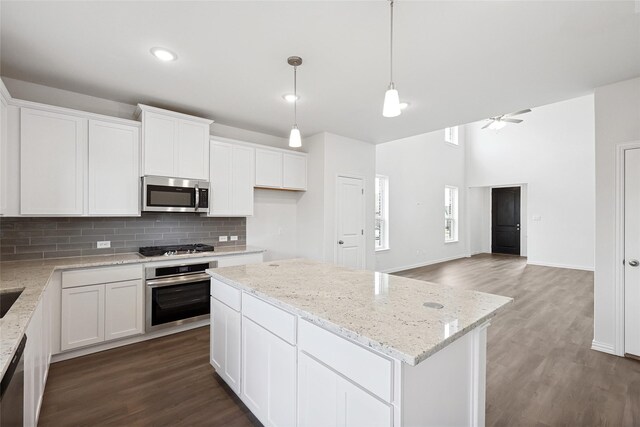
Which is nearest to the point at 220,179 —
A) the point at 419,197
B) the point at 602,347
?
the point at 602,347

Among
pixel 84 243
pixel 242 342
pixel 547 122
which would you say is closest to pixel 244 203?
pixel 84 243

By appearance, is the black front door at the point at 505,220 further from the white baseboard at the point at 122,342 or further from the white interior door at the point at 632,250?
the white baseboard at the point at 122,342

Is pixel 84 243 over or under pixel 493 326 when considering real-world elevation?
over

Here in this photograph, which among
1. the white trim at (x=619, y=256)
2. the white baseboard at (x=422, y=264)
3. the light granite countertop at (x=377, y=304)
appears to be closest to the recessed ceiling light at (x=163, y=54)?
the light granite countertop at (x=377, y=304)

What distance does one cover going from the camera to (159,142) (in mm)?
3295

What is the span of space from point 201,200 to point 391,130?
9.62ft

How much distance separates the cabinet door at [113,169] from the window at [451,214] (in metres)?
7.79

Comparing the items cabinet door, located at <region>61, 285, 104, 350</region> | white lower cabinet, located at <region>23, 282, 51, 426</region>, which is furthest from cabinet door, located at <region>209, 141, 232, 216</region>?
white lower cabinet, located at <region>23, 282, 51, 426</region>

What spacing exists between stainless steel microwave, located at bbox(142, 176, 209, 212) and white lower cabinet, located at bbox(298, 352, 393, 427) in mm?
2570

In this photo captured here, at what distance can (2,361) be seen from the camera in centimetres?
109

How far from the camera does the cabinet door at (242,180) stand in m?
3.99

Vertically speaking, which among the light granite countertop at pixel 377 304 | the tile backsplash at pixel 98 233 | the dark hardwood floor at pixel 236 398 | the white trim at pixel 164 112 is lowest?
the dark hardwood floor at pixel 236 398

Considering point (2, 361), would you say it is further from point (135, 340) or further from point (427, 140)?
point (427, 140)

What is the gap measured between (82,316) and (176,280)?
835mm
